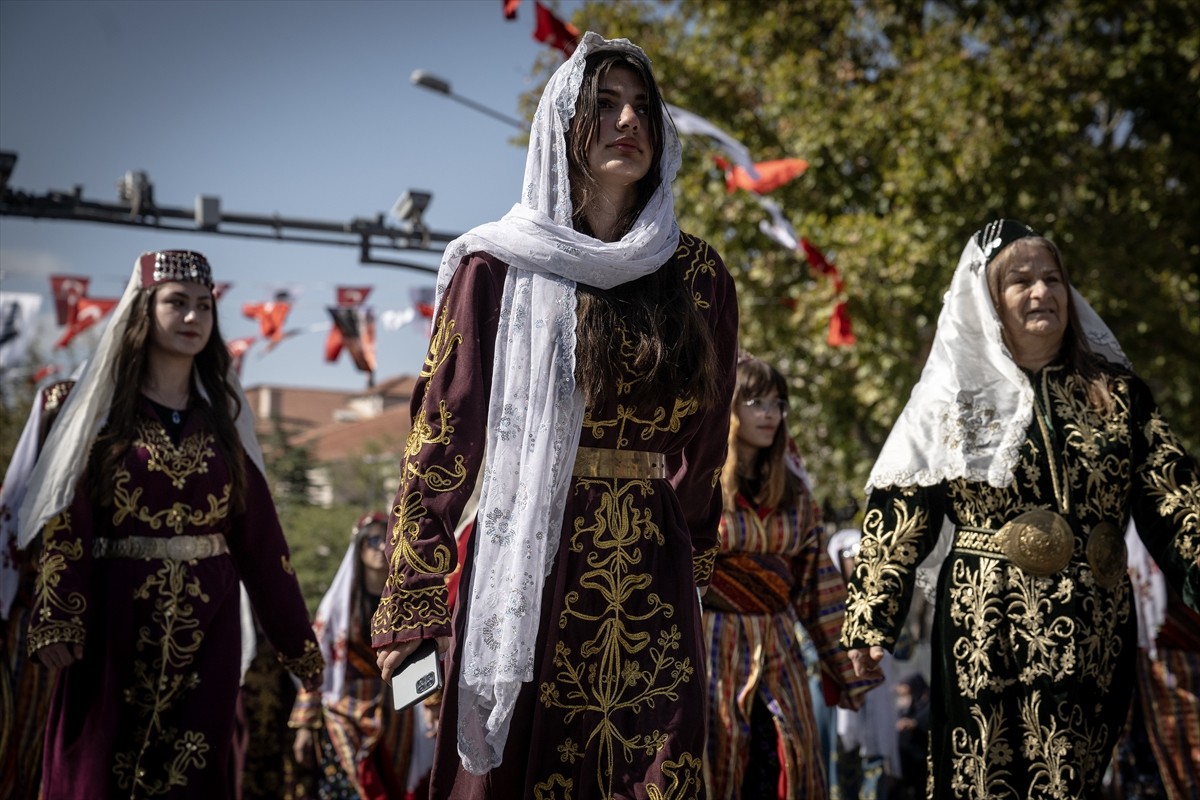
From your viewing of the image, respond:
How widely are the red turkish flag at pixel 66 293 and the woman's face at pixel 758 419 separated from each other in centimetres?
1069

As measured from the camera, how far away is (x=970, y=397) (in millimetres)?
4254

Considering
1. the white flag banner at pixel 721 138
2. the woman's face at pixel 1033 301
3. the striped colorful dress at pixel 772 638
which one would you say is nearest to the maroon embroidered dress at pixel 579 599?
the woman's face at pixel 1033 301

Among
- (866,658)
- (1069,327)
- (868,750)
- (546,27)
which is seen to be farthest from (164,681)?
(546,27)

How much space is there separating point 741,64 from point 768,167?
15.0 ft

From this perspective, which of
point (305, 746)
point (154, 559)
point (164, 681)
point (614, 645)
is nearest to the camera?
point (614, 645)

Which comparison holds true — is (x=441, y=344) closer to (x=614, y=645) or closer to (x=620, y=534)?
(x=620, y=534)

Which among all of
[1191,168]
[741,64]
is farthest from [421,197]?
[1191,168]

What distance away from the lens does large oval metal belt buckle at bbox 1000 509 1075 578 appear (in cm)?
390

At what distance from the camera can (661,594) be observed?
2.86 m

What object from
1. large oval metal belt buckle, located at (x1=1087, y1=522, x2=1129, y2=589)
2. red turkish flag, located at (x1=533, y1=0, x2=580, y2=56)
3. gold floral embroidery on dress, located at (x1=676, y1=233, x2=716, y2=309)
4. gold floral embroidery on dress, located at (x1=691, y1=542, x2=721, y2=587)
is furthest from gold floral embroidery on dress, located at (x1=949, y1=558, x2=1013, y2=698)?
red turkish flag, located at (x1=533, y1=0, x2=580, y2=56)

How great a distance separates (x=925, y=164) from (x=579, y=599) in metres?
10.2

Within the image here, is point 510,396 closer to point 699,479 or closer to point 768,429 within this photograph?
point 699,479

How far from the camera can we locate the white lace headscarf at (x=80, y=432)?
4.44m

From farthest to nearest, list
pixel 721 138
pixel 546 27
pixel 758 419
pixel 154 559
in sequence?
pixel 721 138, pixel 546 27, pixel 758 419, pixel 154 559
